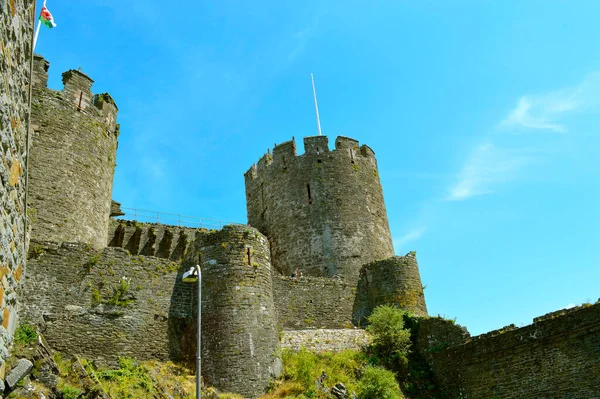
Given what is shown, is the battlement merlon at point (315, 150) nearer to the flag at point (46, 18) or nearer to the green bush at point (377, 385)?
the flag at point (46, 18)

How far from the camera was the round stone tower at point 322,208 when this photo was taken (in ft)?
79.7

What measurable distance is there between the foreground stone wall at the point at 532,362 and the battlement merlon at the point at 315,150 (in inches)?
468

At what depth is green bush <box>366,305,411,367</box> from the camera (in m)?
18.6

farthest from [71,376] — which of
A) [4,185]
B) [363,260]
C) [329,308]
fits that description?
[363,260]

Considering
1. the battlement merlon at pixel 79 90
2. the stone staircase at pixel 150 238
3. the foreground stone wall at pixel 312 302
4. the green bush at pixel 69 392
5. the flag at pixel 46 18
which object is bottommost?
the green bush at pixel 69 392

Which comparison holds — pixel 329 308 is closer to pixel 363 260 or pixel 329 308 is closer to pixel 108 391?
pixel 363 260

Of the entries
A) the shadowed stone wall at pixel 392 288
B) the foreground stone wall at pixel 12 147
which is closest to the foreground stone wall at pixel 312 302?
the shadowed stone wall at pixel 392 288

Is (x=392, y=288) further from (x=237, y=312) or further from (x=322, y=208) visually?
(x=237, y=312)

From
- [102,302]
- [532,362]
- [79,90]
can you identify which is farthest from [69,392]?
Result: [79,90]

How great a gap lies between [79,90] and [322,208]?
1157cm

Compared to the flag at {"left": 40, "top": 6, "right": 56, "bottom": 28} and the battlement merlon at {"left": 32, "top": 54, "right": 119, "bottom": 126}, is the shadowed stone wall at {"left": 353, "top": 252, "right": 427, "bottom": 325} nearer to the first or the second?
the battlement merlon at {"left": 32, "top": 54, "right": 119, "bottom": 126}

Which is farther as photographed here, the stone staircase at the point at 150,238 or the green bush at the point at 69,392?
the stone staircase at the point at 150,238

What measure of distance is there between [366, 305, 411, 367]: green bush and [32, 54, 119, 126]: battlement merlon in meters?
12.9

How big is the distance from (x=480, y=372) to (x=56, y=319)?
12922mm
